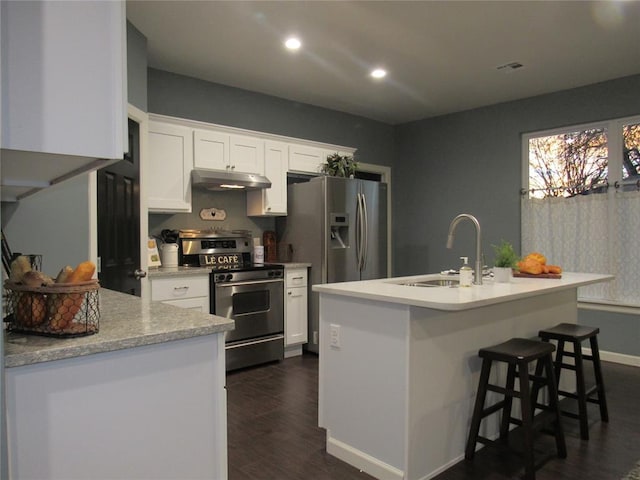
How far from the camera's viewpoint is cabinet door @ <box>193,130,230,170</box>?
13.2ft

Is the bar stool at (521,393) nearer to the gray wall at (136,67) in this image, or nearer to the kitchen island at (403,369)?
the kitchen island at (403,369)

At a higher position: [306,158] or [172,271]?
[306,158]

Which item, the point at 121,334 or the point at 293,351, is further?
the point at 293,351

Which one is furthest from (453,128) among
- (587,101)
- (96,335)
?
(96,335)

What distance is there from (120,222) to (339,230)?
2.23m

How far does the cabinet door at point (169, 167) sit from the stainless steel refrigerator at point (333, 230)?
3.88 feet

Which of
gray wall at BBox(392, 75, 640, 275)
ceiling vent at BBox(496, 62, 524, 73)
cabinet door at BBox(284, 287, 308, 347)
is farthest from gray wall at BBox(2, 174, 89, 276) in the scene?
Result: gray wall at BBox(392, 75, 640, 275)

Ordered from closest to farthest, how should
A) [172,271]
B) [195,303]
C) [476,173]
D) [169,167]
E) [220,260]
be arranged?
[172,271], [195,303], [169,167], [220,260], [476,173]

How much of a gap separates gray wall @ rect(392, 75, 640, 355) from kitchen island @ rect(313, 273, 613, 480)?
8.78ft

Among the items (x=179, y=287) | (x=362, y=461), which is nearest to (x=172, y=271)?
(x=179, y=287)

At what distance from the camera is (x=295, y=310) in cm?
447

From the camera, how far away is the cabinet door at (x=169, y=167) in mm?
3766

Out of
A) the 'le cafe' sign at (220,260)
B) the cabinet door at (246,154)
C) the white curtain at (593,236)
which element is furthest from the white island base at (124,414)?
the white curtain at (593,236)

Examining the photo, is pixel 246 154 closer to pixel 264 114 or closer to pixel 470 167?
pixel 264 114
